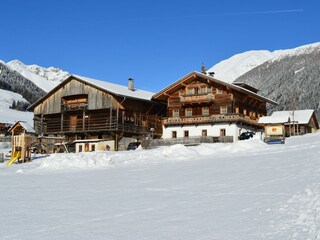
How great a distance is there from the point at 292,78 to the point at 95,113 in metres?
103

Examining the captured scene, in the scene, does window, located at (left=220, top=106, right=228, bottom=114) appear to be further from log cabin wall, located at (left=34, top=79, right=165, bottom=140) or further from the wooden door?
the wooden door

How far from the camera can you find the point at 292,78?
139000 millimetres

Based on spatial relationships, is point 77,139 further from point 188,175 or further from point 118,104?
point 188,175

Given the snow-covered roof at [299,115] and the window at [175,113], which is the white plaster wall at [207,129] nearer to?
the window at [175,113]

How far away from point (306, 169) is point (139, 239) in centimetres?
945

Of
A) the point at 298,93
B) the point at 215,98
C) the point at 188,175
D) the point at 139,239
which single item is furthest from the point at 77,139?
the point at 298,93

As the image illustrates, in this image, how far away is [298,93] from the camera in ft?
410

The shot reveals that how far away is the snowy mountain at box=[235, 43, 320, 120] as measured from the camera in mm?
119919

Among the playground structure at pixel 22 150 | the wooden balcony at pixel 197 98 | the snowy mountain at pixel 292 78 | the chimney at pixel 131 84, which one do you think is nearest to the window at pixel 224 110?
the wooden balcony at pixel 197 98

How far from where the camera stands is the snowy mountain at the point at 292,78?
11992cm

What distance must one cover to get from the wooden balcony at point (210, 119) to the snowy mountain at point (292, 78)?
54313mm

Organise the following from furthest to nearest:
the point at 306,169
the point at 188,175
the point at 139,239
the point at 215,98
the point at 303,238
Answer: the point at 215,98 < the point at 188,175 < the point at 306,169 < the point at 139,239 < the point at 303,238

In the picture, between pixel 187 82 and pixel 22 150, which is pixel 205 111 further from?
pixel 22 150

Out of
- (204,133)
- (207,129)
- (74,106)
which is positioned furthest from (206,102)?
(74,106)
